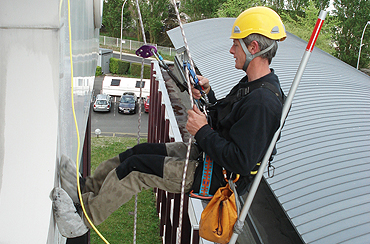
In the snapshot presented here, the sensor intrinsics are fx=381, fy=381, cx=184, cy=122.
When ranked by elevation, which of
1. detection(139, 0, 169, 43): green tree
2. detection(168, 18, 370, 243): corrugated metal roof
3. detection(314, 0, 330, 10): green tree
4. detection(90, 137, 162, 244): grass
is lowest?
detection(90, 137, 162, 244): grass

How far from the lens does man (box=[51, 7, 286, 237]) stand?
9.34ft

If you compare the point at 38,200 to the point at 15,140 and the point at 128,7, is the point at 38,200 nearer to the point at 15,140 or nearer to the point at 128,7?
the point at 15,140

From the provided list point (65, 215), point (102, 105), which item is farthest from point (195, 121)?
point (102, 105)

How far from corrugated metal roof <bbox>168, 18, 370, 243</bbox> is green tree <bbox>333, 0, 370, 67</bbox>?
32.3 meters

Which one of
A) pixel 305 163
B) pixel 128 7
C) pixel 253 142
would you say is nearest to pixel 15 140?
pixel 253 142

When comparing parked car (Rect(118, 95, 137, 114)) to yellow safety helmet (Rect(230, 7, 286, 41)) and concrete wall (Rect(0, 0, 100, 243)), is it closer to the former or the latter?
yellow safety helmet (Rect(230, 7, 286, 41))

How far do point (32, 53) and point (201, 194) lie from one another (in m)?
1.82

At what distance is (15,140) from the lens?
2350 mm

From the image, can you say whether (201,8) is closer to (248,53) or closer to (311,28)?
(311,28)

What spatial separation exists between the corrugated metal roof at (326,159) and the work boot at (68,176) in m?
3.56

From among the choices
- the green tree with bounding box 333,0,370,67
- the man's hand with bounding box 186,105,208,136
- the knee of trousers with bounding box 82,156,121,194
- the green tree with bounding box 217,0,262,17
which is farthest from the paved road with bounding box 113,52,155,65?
the man's hand with bounding box 186,105,208,136

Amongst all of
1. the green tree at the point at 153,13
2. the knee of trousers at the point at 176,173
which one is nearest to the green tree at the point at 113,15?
the green tree at the point at 153,13

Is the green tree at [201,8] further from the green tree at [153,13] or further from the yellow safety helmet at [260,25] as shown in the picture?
the yellow safety helmet at [260,25]

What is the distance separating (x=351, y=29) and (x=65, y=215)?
42704 millimetres
